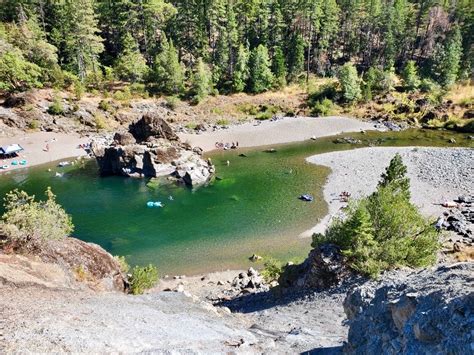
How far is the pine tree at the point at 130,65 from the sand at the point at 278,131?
72.1 feet

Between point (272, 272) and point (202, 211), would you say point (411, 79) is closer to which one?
point (202, 211)

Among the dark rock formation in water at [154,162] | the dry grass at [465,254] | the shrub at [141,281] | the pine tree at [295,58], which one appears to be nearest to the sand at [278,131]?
the dark rock formation in water at [154,162]

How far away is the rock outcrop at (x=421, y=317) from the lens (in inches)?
345

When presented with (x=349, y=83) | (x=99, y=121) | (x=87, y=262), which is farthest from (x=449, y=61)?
(x=87, y=262)

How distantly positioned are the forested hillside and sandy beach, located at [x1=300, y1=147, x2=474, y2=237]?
99.2 ft

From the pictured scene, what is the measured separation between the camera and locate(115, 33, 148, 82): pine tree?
85.6 meters

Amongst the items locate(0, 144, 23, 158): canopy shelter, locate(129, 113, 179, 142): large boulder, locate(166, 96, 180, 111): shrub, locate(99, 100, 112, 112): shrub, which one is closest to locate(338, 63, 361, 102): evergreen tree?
locate(166, 96, 180, 111): shrub

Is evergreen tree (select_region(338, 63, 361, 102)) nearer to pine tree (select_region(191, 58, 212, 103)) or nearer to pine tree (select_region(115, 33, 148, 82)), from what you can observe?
pine tree (select_region(191, 58, 212, 103))

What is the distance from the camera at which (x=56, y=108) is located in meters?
73.8

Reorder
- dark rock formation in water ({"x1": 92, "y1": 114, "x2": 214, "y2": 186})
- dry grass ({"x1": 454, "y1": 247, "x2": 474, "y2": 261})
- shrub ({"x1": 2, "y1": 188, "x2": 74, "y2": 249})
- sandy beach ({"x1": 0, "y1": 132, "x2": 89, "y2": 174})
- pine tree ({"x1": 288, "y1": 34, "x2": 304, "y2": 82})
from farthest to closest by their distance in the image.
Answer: pine tree ({"x1": 288, "y1": 34, "x2": 304, "y2": 82}), sandy beach ({"x1": 0, "y1": 132, "x2": 89, "y2": 174}), dark rock formation in water ({"x1": 92, "y1": 114, "x2": 214, "y2": 186}), dry grass ({"x1": 454, "y1": 247, "x2": 474, "y2": 261}), shrub ({"x1": 2, "y1": 188, "x2": 74, "y2": 249})

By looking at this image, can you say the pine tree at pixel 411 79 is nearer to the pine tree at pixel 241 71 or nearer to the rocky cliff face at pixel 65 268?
the pine tree at pixel 241 71

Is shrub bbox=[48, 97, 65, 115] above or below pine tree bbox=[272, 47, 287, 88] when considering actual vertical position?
below

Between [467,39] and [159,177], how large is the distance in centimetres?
8438

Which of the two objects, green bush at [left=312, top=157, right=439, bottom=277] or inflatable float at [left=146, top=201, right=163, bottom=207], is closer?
green bush at [left=312, top=157, right=439, bottom=277]
